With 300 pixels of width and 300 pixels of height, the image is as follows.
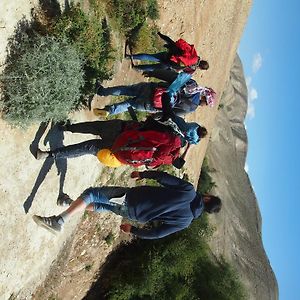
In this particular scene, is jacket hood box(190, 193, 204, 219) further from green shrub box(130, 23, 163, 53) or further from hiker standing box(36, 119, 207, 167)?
green shrub box(130, 23, 163, 53)

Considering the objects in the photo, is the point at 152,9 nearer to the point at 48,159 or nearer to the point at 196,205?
the point at 48,159

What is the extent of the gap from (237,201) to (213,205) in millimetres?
20613

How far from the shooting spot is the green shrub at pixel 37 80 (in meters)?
6.51

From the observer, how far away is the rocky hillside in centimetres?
2230

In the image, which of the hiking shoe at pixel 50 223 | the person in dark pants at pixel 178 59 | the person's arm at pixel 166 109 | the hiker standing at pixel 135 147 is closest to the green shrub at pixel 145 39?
the person in dark pants at pixel 178 59

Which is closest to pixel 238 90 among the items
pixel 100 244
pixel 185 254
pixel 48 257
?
pixel 185 254

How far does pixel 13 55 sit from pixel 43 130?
147 cm

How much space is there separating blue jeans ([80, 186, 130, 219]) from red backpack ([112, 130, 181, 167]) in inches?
23.8

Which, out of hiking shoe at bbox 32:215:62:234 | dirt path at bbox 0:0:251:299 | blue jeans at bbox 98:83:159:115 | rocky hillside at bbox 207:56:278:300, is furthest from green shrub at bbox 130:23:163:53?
rocky hillside at bbox 207:56:278:300

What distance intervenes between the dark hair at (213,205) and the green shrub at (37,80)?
249cm

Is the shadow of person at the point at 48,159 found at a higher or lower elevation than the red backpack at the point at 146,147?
lower

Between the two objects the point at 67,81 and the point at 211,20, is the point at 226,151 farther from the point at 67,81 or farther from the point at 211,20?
the point at 67,81

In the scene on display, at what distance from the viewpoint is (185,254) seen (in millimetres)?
14695

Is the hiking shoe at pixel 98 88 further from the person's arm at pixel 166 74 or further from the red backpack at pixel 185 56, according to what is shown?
the red backpack at pixel 185 56
